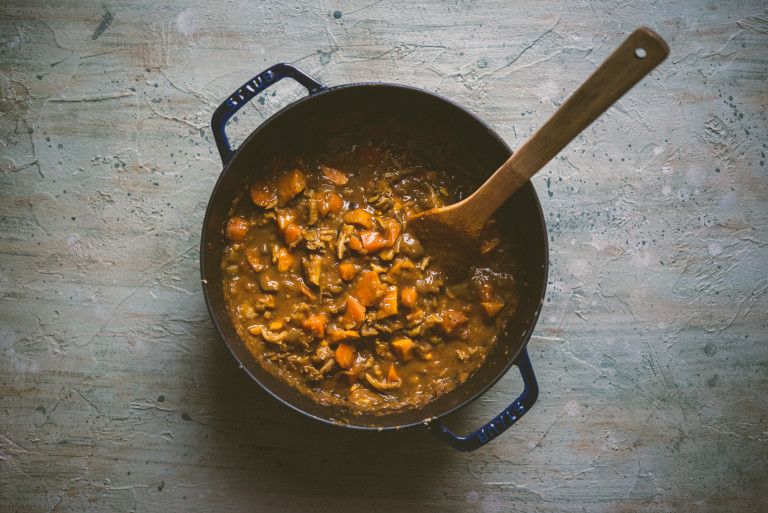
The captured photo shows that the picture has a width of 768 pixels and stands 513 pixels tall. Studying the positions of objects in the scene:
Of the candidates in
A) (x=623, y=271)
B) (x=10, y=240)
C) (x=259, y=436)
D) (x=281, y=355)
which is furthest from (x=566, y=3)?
(x=10, y=240)

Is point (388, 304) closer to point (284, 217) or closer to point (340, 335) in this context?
point (340, 335)

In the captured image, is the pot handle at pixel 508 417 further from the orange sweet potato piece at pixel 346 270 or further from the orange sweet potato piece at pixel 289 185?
the orange sweet potato piece at pixel 289 185

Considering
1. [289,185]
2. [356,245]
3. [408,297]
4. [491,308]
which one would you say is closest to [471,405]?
[491,308]

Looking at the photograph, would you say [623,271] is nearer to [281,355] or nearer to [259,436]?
[281,355]

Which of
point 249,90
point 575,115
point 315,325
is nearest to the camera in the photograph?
point 575,115

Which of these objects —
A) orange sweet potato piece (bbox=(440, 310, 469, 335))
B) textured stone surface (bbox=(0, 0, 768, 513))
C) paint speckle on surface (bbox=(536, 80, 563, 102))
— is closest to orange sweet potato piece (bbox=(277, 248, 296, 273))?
textured stone surface (bbox=(0, 0, 768, 513))

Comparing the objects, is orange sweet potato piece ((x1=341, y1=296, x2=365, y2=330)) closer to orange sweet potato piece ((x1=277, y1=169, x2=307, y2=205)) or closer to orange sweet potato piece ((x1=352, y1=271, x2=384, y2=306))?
orange sweet potato piece ((x1=352, y1=271, x2=384, y2=306))

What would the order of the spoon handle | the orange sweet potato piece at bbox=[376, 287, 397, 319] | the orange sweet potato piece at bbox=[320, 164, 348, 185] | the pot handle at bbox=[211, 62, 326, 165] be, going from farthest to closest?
the orange sweet potato piece at bbox=[320, 164, 348, 185]
the orange sweet potato piece at bbox=[376, 287, 397, 319]
the pot handle at bbox=[211, 62, 326, 165]
the spoon handle
